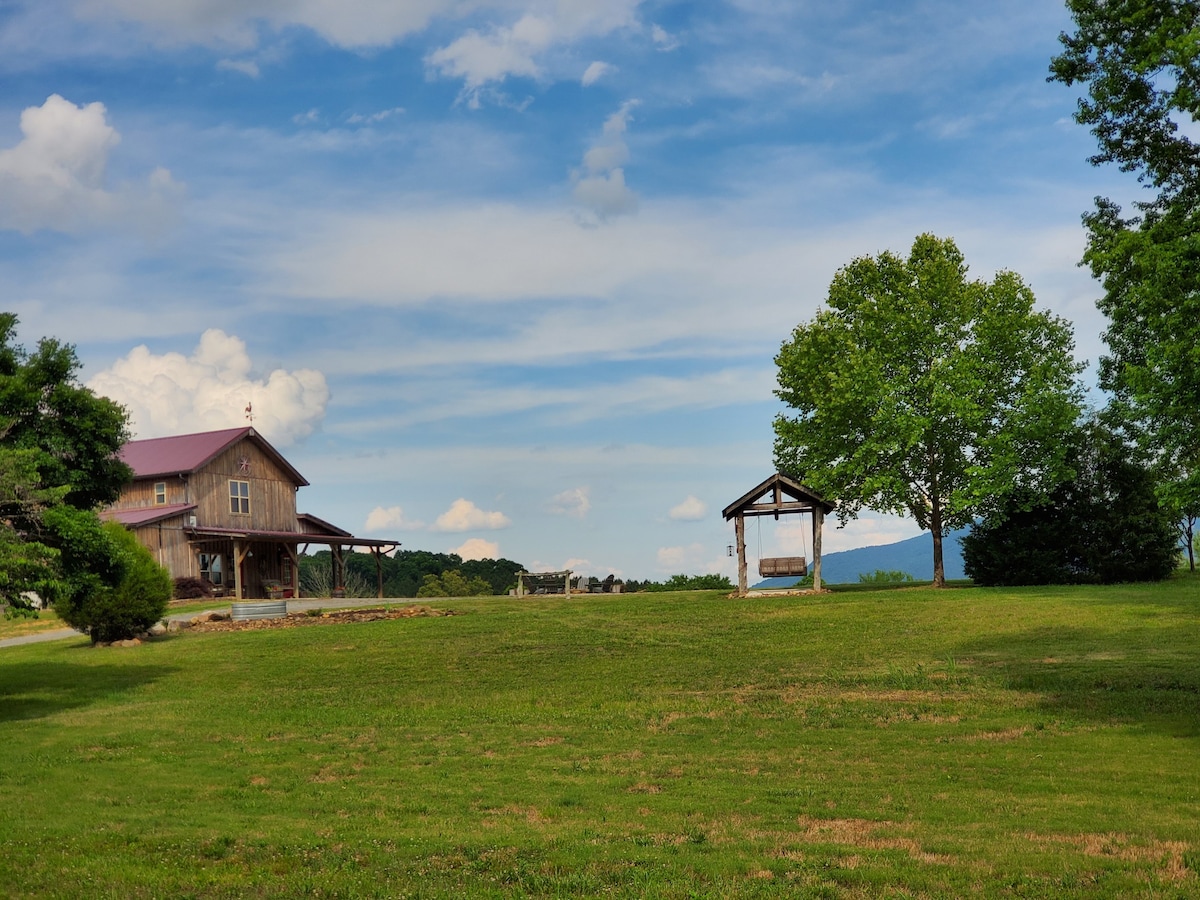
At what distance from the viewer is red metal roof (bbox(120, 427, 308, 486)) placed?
51406mm

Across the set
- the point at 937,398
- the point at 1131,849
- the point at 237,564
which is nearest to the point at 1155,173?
the point at 1131,849

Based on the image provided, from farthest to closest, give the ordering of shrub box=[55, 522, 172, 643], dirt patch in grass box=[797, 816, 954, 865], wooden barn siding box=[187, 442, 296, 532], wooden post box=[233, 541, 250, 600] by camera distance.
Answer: wooden barn siding box=[187, 442, 296, 532]
wooden post box=[233, 541, 250, 600]
shrub box=[55, 522, 172, 643]
dirt patch in grass box=[797, 816, 954, 865]

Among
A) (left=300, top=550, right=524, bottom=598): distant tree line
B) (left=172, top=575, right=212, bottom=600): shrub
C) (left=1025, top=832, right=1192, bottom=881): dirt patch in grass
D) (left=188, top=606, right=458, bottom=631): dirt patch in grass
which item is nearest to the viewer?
(left=1025, top=832, right=1192, bottom=881): dirt patch in grass

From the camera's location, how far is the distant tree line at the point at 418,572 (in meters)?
74.4

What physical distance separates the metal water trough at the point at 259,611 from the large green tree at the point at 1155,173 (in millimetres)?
27794

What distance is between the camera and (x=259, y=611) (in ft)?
117

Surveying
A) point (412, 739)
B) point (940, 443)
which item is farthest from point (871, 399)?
point (412, 739)

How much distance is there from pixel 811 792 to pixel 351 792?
5904 mm

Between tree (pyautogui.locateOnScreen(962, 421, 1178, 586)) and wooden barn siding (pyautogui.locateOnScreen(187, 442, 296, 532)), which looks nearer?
tree (pyautogui.locateOnScreen(962, 421, 1178, 586))

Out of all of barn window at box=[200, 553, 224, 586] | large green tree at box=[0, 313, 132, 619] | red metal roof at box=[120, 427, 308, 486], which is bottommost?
barn window at box=[200, 553, 224, 586]

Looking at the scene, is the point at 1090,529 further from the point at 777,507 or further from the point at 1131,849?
the point at 1131,849

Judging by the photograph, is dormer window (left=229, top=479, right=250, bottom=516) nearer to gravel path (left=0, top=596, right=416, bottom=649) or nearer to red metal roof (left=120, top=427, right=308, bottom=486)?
red metal roof (left=120, top=427, right=308, bottom=486)

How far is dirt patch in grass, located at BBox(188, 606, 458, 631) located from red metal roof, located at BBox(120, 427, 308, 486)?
17458 mm

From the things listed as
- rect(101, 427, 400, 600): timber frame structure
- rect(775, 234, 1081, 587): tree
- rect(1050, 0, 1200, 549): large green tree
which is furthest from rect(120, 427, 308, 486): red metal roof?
rect(1050, 0, 1200, 549): large green tree
